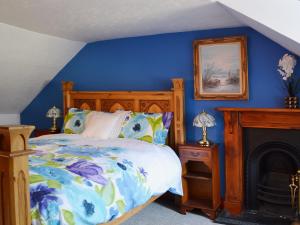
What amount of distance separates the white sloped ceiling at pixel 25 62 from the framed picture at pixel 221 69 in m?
1.78

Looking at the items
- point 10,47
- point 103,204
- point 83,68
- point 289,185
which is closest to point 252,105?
point 289,185

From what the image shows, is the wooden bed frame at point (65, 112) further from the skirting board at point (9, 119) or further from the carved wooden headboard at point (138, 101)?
the skirting board at point (9, 119)

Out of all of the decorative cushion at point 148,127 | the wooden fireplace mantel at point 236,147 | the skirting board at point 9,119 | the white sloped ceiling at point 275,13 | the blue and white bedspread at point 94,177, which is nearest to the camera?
the blue and white bedspread at point 94,177

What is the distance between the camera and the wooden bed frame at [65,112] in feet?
5.35

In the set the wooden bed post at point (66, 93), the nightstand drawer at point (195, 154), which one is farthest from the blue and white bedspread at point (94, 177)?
the wooden bed post at point (66, 93)

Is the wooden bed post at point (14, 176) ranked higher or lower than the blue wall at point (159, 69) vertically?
lower

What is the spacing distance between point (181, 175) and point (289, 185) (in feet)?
3.48

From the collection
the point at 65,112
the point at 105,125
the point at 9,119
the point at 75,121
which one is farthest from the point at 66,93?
the point at 9,119

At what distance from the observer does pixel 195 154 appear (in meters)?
3.45

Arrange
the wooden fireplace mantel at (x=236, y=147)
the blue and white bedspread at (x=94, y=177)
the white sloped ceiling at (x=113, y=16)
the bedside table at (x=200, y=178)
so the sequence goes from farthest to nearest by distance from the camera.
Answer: the bedside table at (x=200, y=178) < the wooden fireplace mantel at (x=236, y=147) < the white sloped ceiling at (x=113, y=16) < the blue and white bedspread at (x=94, y=177)

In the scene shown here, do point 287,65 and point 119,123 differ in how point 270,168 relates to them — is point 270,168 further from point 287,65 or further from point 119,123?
point 119,123

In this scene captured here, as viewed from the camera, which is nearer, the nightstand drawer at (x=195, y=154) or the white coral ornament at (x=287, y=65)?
the white coral ornament at (x=287, y=65)

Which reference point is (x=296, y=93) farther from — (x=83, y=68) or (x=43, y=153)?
(x=83, y=68)

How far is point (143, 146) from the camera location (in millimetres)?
3277
